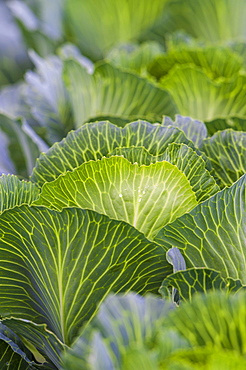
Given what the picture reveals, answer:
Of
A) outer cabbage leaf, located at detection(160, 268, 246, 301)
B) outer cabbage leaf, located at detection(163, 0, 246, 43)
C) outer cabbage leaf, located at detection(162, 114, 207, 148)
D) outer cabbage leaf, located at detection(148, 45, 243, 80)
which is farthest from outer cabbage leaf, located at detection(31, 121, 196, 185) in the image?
outer cabbage leaf, located at detection(163, 0, 246, 43)

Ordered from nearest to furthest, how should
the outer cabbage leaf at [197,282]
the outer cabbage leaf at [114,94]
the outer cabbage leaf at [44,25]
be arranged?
the outer cabbage leaf at [197,282], the outer cabbage leaf at [114,94], the outer cabbage leaf at [44,25]

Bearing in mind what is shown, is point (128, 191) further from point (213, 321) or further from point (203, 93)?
point (203, 93)

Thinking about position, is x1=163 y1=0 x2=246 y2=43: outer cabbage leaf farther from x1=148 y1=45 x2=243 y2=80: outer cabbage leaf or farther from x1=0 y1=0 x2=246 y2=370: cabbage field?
x1=0 y1=0 x2=246 y2=370: cabbage field

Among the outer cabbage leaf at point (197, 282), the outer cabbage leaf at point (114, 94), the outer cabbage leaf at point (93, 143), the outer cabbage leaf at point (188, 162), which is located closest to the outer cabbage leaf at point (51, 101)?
the outer cabbage leaf at point (114, 94)

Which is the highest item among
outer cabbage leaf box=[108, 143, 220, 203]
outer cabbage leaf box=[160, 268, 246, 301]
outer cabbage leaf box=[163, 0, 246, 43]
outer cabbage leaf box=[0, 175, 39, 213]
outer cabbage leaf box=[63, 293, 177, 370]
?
outer cabbage leaf box=[163, 0, 246, 43]

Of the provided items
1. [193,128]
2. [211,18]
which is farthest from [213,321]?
[211,18]

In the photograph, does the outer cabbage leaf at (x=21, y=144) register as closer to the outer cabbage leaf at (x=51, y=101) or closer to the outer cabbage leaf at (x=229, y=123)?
the outer cabbage leaf at (x=51, y=101)

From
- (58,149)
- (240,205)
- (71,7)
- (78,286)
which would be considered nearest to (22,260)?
(78,286)

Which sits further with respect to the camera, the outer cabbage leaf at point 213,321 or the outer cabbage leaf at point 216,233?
the outer cabbage leaf at point 216,233
